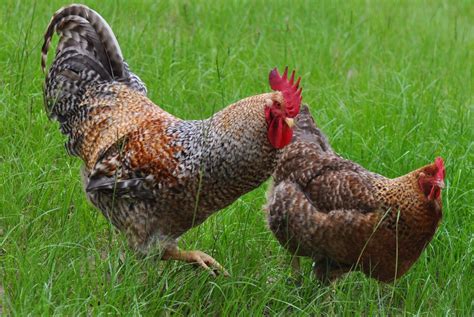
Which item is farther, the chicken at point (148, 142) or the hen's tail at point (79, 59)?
the hen's tail at point (79, 59)

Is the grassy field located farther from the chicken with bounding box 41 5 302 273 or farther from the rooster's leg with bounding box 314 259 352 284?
the chicken with bounding box 41 5 302 273

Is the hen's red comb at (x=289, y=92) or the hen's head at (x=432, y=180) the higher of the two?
the hen's red comb at (x=289, y=92)

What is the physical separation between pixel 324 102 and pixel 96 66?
7.33 ft

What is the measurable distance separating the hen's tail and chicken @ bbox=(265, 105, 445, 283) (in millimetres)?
1172

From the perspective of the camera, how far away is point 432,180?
4.32m

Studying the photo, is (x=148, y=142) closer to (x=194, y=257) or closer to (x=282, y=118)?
(x=194, y=257)

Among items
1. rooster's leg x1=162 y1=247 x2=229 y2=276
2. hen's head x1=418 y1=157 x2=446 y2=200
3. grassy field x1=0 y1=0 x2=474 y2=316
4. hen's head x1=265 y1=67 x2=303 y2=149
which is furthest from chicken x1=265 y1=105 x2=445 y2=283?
hen's head x1=265 y1=67 x2=303 y2=149

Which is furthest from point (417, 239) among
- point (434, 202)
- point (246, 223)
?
point (246, 223)

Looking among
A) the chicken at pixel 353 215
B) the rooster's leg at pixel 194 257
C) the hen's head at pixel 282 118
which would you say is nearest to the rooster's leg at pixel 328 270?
the chicken at pixel 353 215

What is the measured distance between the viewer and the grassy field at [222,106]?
13.9 feet

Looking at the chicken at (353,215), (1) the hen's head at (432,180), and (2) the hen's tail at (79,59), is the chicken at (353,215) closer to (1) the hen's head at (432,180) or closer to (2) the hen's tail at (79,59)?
(1) the hen's head at (432,180)

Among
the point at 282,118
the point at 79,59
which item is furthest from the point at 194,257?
the point at 79,59

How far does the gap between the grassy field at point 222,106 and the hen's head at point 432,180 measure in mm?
580

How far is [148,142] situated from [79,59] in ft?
3.14
